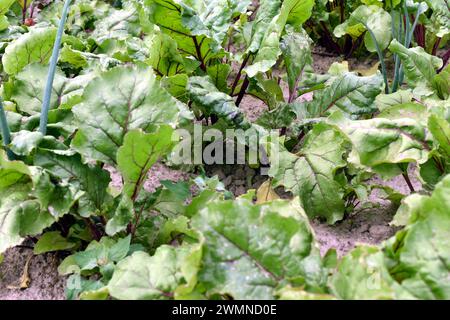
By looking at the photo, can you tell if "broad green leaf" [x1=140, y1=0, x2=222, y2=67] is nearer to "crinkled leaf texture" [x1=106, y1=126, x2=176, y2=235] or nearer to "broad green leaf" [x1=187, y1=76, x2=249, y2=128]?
"broad green leaf" [x1=187, y1=76, x2=249, y2=128]

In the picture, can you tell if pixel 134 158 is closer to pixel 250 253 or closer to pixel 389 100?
pixel 250 253

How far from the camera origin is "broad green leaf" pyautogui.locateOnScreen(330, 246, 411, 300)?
4.32 ft

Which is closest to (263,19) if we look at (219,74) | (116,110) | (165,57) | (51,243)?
(219,74)

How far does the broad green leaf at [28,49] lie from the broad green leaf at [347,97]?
1.01m

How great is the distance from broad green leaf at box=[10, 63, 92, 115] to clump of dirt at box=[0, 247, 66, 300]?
511mm

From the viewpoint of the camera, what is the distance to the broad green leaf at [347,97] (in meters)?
2.27

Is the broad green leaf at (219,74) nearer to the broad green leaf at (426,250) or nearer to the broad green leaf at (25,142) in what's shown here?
the broad green leaf at (25,142)

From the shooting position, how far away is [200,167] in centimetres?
234

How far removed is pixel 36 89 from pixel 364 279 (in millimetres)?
1378

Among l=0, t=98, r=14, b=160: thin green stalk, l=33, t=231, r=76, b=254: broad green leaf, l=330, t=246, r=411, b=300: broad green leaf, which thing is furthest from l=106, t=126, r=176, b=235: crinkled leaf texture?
l=330, t=246, r=411, b=300: broad green leaf

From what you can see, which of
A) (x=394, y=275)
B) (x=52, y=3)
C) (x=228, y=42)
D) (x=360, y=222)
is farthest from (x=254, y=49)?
(x=52, y=3)

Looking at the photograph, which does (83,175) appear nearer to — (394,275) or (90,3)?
(394,275)

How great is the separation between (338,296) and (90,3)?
242 centimetres
